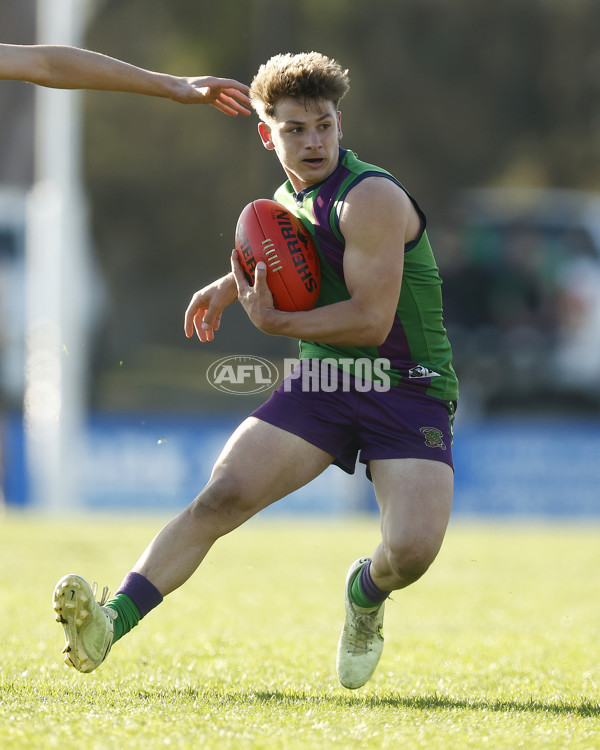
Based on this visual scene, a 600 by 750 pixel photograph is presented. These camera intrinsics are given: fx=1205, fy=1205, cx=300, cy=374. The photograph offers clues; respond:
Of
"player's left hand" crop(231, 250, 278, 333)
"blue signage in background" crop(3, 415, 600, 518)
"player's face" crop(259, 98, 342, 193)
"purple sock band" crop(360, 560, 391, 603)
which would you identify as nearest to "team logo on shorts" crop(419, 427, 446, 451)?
"purple sock band" crop(360, 560, 391, 603)

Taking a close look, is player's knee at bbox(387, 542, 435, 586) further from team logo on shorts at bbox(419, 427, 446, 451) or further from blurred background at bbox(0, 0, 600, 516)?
blurred background at bbox(0, 0, 600, 516)

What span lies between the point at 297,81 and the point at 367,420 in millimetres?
1149

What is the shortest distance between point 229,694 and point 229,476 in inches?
27.1

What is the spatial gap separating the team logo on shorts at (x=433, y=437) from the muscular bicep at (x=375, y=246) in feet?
1.31

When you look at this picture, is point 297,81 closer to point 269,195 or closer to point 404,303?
point 404,303

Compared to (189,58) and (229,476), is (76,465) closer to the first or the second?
(229,476)

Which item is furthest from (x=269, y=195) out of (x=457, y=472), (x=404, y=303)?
(x=404, y=303)

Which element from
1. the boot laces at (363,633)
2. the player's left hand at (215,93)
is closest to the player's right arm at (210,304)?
the player's left hand at (215,93)

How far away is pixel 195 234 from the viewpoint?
95.1 ft

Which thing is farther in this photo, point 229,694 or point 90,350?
point 90,350

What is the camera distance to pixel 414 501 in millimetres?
3918

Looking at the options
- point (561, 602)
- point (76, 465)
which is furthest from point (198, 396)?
point (561, 602)

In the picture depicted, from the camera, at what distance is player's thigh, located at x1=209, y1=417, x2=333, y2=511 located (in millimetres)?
3916

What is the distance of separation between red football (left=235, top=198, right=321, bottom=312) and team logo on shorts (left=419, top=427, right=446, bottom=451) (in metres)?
0.58
